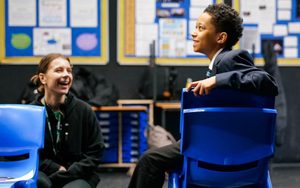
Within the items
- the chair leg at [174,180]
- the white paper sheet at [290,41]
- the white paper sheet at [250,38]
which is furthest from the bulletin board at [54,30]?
the chair leg at [174,180]

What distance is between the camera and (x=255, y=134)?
148 centimetres

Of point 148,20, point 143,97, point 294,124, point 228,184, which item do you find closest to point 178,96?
point 143,97

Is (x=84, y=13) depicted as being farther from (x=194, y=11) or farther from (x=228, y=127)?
(x=228, y=127)

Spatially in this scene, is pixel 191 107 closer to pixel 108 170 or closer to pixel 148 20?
pixel 108 170

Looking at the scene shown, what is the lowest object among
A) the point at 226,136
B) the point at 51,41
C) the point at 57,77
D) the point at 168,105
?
the point at 168,105

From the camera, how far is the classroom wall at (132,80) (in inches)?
171

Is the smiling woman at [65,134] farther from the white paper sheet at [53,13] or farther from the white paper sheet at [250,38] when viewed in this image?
the white paper sheet at [250,38]

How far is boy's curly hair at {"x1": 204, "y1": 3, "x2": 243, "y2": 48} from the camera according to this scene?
1.79 m

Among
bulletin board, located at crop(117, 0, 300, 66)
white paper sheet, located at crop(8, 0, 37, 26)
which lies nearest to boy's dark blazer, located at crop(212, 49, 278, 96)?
bulletin board, located at crop(117, 0, 300, 66)

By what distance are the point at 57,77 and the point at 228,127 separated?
3.19 ft

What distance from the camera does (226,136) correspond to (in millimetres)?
1466

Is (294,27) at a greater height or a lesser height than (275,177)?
greater

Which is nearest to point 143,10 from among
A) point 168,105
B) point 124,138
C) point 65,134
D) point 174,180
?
point 168,105

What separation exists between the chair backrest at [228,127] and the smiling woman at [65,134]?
660mm
